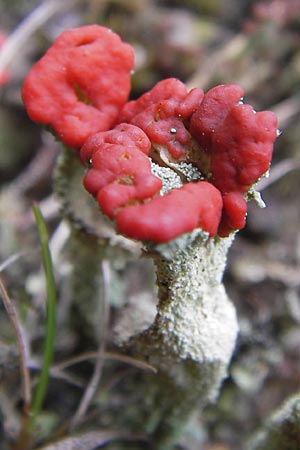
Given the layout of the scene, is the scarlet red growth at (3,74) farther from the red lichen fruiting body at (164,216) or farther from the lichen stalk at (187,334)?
the red lichen fruiting body at (164,216)

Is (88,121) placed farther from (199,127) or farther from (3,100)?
(3,100)

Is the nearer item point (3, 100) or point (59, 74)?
point (59, 74)

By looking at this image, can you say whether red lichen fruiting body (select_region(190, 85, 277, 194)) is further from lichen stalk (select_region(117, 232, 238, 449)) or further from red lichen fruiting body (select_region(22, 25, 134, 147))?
red lichen fruiting body (select_region(22, 25, 134, 147))

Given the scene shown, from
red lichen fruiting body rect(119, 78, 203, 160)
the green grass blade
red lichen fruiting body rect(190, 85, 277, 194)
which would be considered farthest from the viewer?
the green grass blade

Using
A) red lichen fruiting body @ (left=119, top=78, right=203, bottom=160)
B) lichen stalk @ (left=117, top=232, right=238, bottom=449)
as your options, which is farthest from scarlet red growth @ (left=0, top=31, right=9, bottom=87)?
lichen stalk @ (left=117, top=232, right=238, bottom=449)

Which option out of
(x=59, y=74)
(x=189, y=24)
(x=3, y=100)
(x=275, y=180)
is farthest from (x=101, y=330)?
(x=189, y=24)

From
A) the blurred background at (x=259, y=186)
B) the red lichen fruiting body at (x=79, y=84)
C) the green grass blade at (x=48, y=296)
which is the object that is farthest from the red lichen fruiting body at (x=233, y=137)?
the blurred background at (x=259, y=186)
